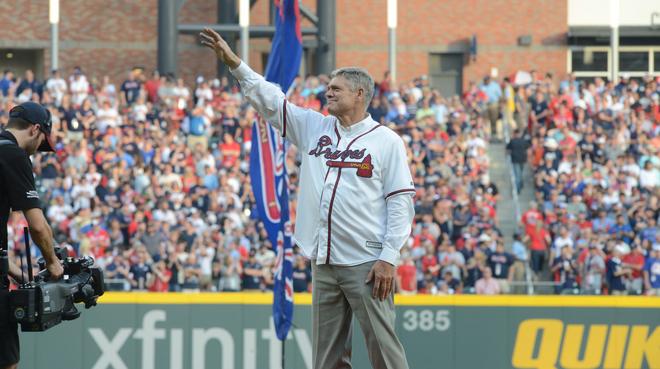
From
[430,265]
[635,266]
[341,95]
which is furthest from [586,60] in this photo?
[341,95]

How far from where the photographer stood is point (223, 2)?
101ft

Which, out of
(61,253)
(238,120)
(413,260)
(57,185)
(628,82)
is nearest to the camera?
(61,253)

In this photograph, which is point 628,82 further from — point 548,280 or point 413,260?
point 413,260

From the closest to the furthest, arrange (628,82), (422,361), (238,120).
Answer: (422,361) < (238,120) < (628,82)

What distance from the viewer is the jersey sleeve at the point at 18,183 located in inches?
285

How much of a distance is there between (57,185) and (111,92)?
11.4 ft

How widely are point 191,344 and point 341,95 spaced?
300 inches

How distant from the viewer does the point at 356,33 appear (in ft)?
109

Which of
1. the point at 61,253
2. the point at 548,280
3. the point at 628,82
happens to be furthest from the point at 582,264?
the point at 61,253

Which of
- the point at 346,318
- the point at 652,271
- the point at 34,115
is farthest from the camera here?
the point at 652,271

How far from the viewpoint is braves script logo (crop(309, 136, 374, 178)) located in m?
7.35

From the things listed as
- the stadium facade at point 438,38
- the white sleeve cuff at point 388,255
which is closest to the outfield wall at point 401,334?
the white sleeve cuff at point 388,255

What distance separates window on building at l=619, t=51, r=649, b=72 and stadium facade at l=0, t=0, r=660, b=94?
0.08 ft

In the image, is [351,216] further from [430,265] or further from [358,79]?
[430,265]
